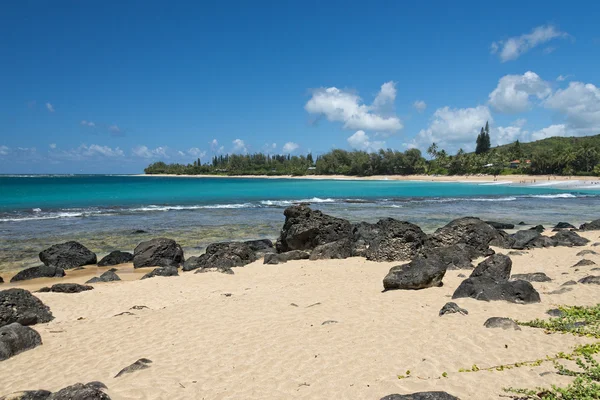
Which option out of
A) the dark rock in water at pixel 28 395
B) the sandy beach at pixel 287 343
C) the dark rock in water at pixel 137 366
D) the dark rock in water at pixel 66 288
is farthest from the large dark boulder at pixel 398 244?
the dark rock in water at pixel 28 395

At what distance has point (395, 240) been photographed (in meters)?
17.2

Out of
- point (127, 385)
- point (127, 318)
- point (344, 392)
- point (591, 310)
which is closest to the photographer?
point (344, 392)

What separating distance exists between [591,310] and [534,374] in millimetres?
3930

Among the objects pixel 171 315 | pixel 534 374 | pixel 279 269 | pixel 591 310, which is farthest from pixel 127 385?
pixel 279 269

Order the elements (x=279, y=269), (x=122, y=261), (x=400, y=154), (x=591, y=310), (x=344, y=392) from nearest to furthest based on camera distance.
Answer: (x=344, y=392) → (x=591, y=310) → (x=279, y=269) → (x=122, y=261) → (x=400, y=154)

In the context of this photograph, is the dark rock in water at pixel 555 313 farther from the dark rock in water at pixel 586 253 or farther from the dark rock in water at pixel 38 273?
the dark rock in water at pixel 38 273

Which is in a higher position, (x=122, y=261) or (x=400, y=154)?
(x=400, y=154)

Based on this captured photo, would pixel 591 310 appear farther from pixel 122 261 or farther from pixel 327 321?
pixel 122 261

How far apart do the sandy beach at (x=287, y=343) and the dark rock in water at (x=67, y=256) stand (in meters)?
5.84

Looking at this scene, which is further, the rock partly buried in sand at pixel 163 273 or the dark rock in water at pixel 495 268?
the rock partly buried in sand at pixel 163 273

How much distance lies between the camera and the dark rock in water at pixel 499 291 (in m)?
10.0

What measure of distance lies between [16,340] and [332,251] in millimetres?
12247

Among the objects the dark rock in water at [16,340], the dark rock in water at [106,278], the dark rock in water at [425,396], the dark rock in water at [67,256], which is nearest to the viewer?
the dark rock in water at [425,396]

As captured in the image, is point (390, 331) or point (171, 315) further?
point (171, 315)
